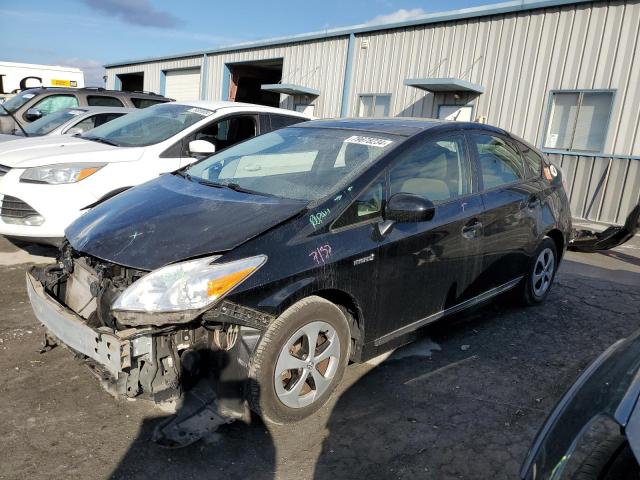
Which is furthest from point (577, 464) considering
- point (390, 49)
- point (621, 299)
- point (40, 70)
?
point (40, 70)

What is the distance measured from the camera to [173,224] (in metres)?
2.71

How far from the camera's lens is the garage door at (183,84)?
20984 mm

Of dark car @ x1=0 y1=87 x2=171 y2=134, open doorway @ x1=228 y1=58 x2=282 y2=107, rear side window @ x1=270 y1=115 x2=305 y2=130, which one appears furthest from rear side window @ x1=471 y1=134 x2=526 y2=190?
open doorway @ x1=228 y1=58 x2=282 y2=107

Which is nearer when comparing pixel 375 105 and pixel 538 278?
pixel 538 278

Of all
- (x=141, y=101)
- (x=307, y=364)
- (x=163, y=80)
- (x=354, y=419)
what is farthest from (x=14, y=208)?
(x=163, y=80)

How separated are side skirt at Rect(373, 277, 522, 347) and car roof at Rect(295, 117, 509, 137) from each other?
1.24 m

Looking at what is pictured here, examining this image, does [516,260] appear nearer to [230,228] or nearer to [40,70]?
[230,228]

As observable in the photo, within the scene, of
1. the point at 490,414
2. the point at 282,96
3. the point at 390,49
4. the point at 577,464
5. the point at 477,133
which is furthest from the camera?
the point at 282,96

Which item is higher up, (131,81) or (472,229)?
(131,81)

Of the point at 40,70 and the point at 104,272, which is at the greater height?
the point at 40,70

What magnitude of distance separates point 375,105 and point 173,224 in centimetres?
1209

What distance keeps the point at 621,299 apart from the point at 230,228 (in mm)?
4409

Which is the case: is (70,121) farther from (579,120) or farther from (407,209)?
(579,120)

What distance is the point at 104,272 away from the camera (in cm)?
258
